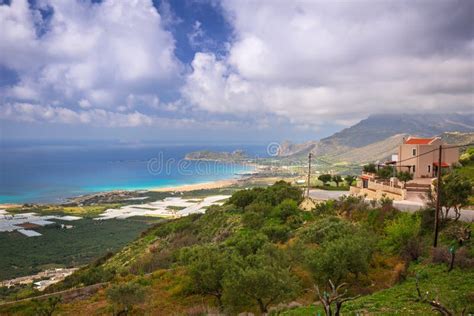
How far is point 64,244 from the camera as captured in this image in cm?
4850

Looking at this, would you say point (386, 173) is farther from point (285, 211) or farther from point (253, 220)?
point (253, 220)

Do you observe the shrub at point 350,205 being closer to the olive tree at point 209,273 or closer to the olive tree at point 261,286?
the olive tree at point 209,273

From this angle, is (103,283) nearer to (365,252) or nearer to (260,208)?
(365,252)

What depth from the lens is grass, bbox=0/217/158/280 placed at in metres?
39.5

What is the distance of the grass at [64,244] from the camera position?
130 feet

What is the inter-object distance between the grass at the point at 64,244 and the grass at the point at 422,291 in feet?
115

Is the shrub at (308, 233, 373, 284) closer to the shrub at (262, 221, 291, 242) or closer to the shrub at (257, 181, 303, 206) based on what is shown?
the shrub at (262, 221, 291, 242)

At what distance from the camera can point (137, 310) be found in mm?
15000

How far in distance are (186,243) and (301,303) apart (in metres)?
19.7

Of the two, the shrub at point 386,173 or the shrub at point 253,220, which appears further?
the shrub at point 386,173

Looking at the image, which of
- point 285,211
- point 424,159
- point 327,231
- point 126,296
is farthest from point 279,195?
point 126,296

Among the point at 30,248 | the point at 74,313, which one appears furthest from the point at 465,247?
the point at 30,248

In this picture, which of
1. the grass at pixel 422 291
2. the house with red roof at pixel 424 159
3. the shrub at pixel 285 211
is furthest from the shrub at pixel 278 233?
the house with red roof at pixel 424 159

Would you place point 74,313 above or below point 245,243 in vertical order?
below
